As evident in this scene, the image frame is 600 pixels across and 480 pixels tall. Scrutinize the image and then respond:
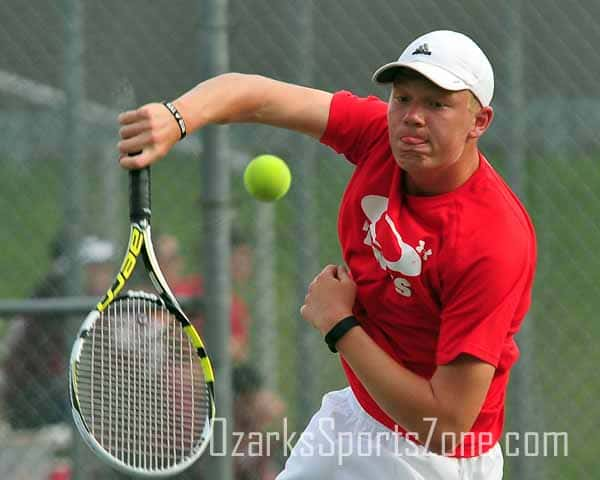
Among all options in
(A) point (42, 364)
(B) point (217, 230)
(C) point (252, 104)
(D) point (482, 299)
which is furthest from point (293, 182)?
(D) point (482, 299)

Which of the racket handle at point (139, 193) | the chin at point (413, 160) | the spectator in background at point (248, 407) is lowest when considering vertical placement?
the spectator in background at point (248, 407)

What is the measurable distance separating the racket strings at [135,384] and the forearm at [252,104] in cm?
67

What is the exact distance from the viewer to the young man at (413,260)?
111 inches

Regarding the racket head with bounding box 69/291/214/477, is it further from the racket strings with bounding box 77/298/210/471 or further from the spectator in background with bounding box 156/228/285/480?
the spectator in background with bounding box 156/228/285/480

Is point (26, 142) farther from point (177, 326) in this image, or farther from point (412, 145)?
point (412, 145)

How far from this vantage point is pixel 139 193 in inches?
110

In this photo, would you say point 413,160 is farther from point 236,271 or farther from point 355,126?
point 236,271

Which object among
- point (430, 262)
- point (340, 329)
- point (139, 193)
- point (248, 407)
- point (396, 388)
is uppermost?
point (139, 193)

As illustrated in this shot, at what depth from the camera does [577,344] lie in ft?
15.6

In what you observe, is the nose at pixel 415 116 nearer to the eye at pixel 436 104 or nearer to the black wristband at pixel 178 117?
the eye at pixel 436 104

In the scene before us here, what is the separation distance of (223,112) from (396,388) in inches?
31.4

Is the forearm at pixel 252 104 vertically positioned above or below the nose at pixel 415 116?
above

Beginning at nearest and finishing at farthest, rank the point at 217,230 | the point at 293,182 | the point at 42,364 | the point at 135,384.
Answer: the point at 135,384, the point at 217,230, the point at 293,182, the point at 42,364

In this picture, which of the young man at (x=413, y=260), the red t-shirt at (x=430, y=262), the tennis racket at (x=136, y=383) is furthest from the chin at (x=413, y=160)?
the tennis racket at (x=136, y=383)
